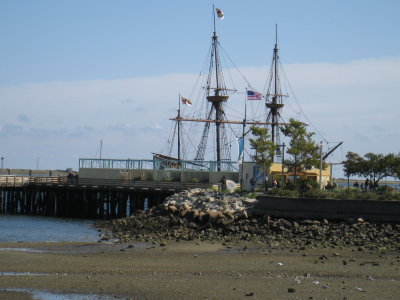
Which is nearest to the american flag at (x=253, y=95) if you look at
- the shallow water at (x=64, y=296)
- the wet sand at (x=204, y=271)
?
the wet sand at (x=204, y=271)

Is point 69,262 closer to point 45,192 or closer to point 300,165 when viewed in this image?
point 300,165

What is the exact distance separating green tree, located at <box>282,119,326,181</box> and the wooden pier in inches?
270

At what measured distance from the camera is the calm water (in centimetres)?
3491

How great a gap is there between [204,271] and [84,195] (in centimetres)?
3640

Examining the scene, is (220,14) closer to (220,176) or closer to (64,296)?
(220,176)

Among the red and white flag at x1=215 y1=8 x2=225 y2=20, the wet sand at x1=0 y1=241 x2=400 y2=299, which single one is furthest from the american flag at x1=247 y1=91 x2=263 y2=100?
the wet sand at x1=0 y1=241 x2=400 y2=299

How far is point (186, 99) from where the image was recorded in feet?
249

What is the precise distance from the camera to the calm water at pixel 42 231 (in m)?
34.9

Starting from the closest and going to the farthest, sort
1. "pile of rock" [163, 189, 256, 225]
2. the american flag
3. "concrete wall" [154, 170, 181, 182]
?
1. "pile of rock" [163, 189, 256, 225]
2. "concrete wall" [154, 170, 181, 182]
3. the american flag

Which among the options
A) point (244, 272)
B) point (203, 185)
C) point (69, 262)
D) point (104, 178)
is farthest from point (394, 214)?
point (104, 178)

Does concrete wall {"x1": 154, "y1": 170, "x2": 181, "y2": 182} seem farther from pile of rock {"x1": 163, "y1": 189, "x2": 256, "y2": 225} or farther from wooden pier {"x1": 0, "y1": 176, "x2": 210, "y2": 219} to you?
pile of rock {"x1": 163, "y1": 189, "x2": 256, "y2": 225}

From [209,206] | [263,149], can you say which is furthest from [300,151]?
[209,206]

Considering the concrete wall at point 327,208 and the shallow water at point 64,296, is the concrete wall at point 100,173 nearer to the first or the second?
the concrete wall at point 327,208

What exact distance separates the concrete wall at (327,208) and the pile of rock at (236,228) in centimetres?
59
